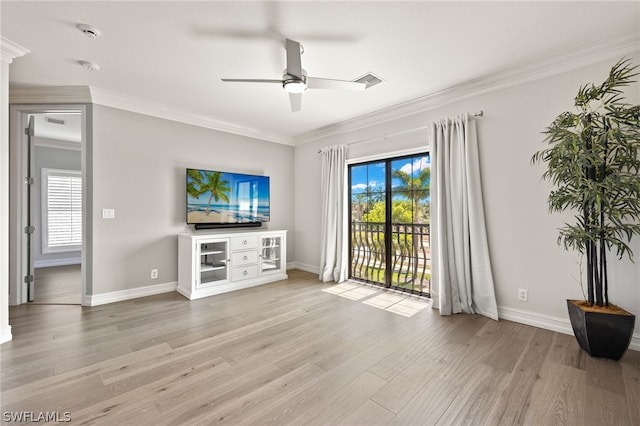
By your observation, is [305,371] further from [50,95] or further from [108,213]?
[50,95]

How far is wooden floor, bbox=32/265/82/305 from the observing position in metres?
3.54

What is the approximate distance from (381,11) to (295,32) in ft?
2.20

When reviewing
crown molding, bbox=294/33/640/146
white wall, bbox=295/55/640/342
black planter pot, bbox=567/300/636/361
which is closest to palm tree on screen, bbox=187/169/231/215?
crown molding, bbox=294/33/640/146

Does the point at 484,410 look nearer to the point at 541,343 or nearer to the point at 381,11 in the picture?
the point at 541,343

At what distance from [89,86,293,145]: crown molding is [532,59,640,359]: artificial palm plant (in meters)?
4.09

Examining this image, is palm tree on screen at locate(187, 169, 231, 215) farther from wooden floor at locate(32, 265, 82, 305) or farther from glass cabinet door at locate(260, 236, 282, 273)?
wooden floor at locate(32, 265, 82, 305)

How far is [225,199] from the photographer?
4320 millimetres

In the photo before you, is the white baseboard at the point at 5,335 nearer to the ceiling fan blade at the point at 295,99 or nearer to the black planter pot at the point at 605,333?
the ceiling fan blade at the point at 295,99

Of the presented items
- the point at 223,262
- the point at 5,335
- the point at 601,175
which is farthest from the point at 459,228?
the point at 5,335

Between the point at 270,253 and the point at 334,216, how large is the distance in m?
1.21

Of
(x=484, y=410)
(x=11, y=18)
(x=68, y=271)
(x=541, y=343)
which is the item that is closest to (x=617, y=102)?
(x=541, y=343)

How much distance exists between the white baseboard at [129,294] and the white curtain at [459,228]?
3.56 metres

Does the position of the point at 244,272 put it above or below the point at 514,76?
below

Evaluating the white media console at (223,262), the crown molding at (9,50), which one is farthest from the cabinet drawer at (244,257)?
the crown molding at (9,50)
